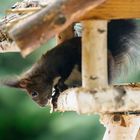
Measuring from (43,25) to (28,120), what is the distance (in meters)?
2.70

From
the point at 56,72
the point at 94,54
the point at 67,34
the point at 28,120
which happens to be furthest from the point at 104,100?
the point at 28,120

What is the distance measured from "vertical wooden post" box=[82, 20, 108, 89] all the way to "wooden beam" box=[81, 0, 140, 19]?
17mm

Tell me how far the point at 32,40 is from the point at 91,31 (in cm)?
30

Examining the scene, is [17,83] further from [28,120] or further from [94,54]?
[28,120]

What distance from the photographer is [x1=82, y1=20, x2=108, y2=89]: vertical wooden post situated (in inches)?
56.4

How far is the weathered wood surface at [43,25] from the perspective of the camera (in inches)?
45.3

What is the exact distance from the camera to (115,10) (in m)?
1.43

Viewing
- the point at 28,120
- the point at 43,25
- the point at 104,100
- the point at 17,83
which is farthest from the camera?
the point at 28,120

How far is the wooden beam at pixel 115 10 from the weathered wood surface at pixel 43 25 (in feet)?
0.78

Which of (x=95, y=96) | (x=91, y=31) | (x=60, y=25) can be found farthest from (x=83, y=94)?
(x=60, y=25)

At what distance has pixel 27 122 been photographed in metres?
3.84

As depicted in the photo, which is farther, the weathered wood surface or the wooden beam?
the wooden beam

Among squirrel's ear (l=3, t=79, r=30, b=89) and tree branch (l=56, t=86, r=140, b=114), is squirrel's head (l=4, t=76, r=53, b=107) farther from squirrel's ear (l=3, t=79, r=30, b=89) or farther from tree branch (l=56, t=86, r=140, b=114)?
tree branch (l=56, t=86, r=140, b=114)

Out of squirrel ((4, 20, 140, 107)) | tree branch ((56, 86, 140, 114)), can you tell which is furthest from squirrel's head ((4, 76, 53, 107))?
tree branch ((56, 86, 140, 114))
